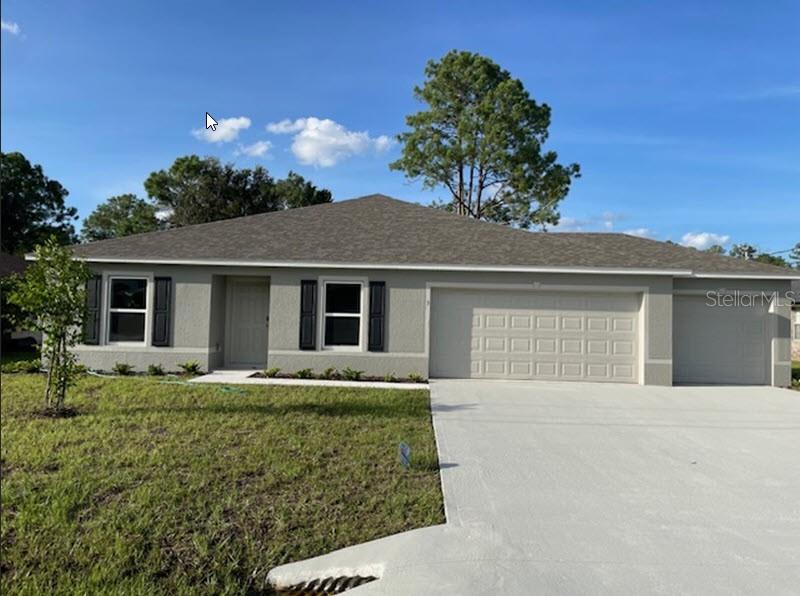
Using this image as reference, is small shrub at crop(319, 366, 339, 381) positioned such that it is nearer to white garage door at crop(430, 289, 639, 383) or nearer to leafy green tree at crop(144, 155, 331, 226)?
white garage door at crop(430, 289, 639, 383)

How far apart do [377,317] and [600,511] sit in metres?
7.55

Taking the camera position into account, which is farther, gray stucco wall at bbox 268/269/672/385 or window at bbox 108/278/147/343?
window at bbox 108/278/147/343

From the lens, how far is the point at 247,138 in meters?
7.38

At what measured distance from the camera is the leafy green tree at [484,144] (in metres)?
26.2

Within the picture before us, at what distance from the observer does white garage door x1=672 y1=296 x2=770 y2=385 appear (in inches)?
464

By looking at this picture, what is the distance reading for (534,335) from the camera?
37.8ft

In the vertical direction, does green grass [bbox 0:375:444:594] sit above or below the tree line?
below

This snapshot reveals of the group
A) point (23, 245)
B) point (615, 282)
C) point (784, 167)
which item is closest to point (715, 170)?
point (784, 167)

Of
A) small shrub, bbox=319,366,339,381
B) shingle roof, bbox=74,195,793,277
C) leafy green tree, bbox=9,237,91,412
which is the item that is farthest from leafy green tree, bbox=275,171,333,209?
leafy green tree, bbox=9,237,91,412

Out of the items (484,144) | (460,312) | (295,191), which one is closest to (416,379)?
(460,312)

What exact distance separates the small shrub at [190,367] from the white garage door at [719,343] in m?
10.8

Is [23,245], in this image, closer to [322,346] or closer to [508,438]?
[322,346]

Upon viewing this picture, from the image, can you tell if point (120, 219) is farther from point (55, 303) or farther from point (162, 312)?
point (55, 303)

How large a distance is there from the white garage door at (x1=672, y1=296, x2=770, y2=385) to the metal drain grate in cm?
1080
